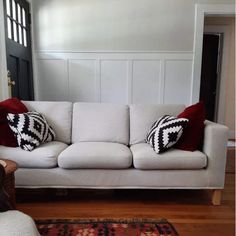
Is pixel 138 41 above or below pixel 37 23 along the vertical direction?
below

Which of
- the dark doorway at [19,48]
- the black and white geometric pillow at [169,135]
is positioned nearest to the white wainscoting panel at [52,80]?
the dark doorway at [19,48]

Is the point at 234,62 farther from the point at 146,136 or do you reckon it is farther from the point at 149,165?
the point at 149,165

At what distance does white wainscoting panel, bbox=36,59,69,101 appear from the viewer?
3.73m

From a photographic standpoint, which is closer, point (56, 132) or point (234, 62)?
point (56, 132)

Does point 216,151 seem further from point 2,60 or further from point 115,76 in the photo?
point 2,60

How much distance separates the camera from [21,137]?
1989 millimetres

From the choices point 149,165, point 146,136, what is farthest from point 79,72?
point 149,165

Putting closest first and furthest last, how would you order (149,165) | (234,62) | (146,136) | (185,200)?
1. (149,165)
2. (185,200)
3. (146,136)
4. (234,62)

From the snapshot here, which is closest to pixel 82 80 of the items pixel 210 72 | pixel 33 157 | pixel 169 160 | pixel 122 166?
pixel 33 157

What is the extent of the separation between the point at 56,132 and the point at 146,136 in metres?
0.92

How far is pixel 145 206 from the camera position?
2035mm

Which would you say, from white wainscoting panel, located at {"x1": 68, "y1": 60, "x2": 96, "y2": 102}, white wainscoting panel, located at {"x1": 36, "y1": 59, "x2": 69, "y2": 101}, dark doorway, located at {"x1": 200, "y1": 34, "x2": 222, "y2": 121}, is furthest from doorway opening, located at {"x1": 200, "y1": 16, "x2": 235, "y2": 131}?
white wainscoting panel, located at {"x1": 36, "y1": 59, "x2": 69, "y2": 101}

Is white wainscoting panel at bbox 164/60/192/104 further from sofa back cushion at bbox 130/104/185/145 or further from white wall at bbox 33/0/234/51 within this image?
sofa back cushion at bbox 130/104/185/145

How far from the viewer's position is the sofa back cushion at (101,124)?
242 cm
